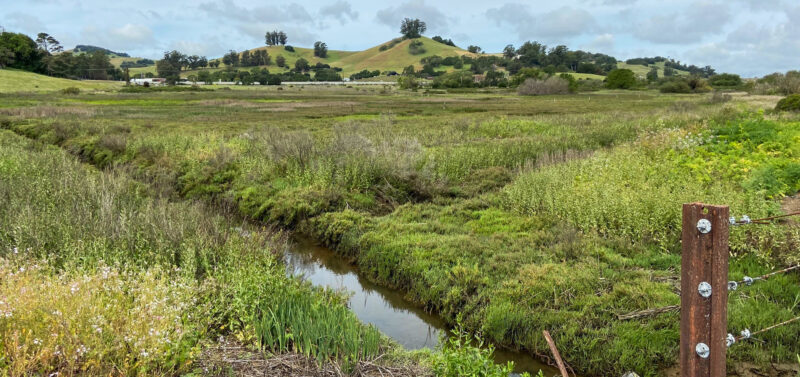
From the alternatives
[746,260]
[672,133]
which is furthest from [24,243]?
[672,133]

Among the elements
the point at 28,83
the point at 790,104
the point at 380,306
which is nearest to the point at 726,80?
the point at 790,104

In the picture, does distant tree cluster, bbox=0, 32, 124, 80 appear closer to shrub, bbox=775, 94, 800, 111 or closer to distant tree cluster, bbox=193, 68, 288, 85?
distant tree cluster, bbox=193, 68, 288, 85

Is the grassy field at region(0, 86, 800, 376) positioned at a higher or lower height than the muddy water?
higher

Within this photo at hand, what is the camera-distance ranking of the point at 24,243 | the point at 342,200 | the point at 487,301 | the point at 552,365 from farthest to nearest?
the point at 342,200 < the point at 487,301 < the point at 24,243 < the point at 552,365

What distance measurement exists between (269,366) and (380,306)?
4125 millimetres

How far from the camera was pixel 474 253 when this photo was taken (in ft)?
31.9

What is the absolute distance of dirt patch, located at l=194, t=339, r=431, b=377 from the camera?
513cm

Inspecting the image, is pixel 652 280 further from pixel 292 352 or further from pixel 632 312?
pixel 292 352

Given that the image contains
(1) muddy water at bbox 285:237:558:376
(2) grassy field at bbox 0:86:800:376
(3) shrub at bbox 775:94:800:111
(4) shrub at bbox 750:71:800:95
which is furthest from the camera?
(4) shrub at bbox 750:71:800:95

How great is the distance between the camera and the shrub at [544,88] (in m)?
82.5

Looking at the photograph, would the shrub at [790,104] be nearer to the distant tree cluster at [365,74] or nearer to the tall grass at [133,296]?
the tall grass at [133,296]

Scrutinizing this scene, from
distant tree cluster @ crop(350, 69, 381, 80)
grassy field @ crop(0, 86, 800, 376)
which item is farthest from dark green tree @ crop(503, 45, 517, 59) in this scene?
grassy field @ crop(0, 86, 800, 376)

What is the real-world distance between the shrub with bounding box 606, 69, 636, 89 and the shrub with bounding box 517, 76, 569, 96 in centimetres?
1834

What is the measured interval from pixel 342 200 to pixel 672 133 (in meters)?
11.8
